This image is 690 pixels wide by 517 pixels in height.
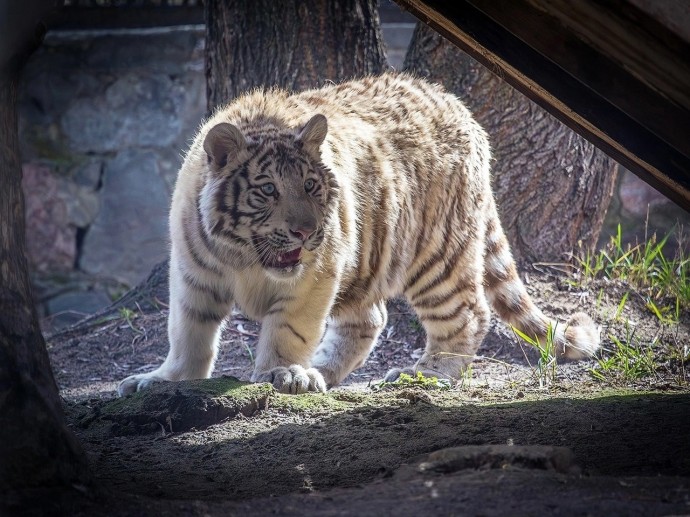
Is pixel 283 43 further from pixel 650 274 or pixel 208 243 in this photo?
pixel 650 274

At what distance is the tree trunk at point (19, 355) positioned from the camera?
2.20 metres

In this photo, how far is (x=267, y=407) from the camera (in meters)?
3.44

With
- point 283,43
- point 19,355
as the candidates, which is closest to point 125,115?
point 283,43

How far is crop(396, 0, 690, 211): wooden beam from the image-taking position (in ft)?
7.95

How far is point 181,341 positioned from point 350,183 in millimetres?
1092

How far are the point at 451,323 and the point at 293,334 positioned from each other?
3.66ft

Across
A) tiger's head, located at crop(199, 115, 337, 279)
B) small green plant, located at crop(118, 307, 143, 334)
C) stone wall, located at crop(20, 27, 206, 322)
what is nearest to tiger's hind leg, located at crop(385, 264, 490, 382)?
tiger's head, located at crop(199, 115, 337, 279)

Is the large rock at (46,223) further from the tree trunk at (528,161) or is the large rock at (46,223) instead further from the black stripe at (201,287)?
the black stripe at (201,287)

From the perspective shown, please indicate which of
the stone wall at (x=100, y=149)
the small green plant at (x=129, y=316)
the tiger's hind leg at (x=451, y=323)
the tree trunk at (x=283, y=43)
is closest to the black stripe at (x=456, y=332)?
the tiger's hind leg at (x=451, y=323)

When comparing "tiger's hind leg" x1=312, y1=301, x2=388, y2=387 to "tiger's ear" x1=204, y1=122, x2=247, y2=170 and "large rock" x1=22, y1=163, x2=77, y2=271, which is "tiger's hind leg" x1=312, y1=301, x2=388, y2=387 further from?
"large rock" x1=22, y1=163, x2=77, y2=271

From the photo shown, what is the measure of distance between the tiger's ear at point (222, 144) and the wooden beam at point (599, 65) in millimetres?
981

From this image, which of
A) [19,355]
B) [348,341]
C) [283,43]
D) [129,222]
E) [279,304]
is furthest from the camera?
[129,222]

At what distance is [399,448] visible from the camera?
9.46ft

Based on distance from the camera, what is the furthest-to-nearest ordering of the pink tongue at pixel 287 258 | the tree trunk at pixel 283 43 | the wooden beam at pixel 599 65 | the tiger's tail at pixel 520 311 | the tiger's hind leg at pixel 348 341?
the tree trunk at pixel 283 43 < the tiger's hind leg at pixel 348 341 < the tiger's tail at pixel 520 311 < the pink tongue at pixel 287 258 < the wooden beam at pixel 599 65
